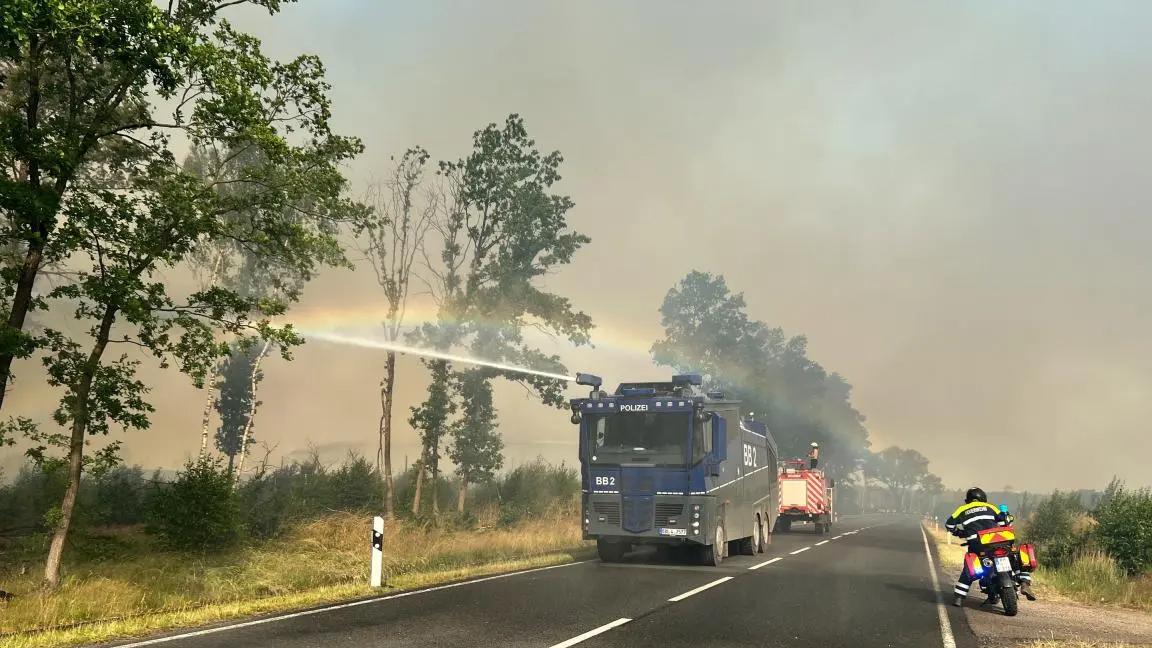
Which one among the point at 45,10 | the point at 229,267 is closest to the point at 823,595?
the point at 45,10

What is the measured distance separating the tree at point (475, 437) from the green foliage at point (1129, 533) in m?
21.0

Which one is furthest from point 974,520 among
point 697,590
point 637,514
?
point 637,514

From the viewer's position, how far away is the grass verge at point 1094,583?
48.2 ft

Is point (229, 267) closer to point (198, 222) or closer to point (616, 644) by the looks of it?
point (198, 222)

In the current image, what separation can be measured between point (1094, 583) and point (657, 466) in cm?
907

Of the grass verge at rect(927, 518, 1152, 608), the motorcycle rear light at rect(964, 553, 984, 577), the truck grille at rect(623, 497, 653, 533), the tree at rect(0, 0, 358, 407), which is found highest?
the tree at rect(0, 0, 358, 407)

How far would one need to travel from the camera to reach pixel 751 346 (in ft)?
232

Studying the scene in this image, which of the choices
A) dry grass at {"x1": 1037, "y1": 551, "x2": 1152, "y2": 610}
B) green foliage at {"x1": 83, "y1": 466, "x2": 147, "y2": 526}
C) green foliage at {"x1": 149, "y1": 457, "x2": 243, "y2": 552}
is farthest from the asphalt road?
green foliage at {"x1": 83, "y1": 466, "x2": 147, "y2": 526}

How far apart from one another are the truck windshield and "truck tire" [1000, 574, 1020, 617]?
6.59 m

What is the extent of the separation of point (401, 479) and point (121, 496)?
1138 cm

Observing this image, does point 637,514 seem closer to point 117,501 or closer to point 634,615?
point 634,615

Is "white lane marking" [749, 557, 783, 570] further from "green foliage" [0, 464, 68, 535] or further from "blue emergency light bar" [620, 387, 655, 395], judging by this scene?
"green foliage" [0, 464, 68, 535]

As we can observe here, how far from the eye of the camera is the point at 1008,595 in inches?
456

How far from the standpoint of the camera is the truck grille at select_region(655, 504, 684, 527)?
16.8 m
